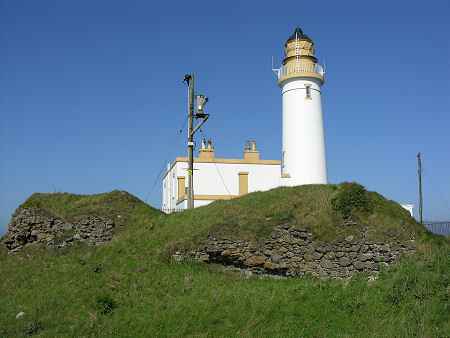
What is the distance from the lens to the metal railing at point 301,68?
28469 mm

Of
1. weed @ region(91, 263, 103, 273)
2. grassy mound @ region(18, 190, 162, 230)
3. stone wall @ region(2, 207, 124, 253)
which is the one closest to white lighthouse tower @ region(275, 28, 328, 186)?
grassy mound @ region(18, 190, 162, 230)

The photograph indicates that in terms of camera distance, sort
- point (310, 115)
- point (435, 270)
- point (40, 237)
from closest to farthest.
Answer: point (435, 270) → point (40, 237) → point (310, 115)

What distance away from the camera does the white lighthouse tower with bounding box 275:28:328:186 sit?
91.3 feet

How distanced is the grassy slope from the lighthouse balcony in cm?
1564

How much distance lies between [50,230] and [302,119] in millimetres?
18020

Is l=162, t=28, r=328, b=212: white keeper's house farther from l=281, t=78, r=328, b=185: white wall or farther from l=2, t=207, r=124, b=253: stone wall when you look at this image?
l=2, t=207, r=124, b=253: stone wall

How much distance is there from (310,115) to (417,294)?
743 inches

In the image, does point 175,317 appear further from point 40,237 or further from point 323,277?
point 40,237

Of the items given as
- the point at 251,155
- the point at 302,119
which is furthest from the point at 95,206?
the point at 302,119

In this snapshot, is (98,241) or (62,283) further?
(98,241)

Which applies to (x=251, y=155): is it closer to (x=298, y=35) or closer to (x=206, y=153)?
(x=206, y=153)

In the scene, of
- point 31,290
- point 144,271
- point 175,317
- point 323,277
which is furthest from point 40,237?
point 323,277

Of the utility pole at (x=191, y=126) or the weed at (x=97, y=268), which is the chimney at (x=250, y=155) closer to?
the utility pole at (x=191, y=126)

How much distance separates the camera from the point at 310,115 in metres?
28.0
